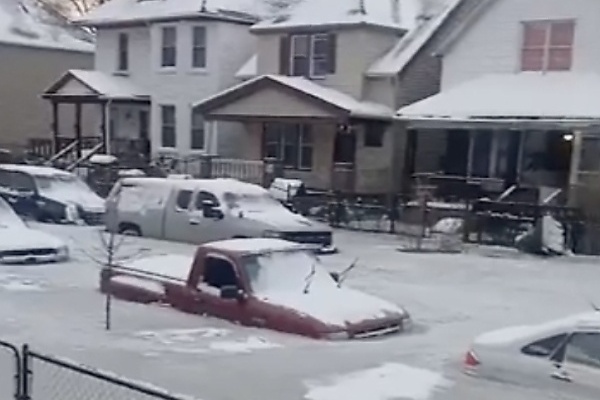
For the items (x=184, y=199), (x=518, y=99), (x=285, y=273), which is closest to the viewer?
(x=285, y=273)

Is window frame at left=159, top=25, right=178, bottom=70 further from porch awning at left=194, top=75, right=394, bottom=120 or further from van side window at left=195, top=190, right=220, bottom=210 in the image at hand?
van side window at left=195, top=190, right=220, bottom=210

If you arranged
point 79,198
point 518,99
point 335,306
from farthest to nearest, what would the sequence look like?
1. point 518,99
2. point 79,198
3. point 335,306

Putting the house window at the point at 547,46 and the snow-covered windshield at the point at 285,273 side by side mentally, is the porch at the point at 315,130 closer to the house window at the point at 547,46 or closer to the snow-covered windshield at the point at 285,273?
the house window at the point at 547,46

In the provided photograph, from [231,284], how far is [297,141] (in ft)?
71.8

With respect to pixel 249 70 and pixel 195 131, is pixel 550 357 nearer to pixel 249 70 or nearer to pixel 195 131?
pixel 249 70

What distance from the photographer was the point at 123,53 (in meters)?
42.2

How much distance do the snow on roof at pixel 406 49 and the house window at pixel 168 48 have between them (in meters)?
8.65

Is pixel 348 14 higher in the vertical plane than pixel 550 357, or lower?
higher

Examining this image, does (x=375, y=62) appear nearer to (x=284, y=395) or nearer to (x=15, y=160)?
(x=15, y=160)

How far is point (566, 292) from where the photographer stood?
18.2 m

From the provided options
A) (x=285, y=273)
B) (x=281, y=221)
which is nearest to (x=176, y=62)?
(x=281, y=221)

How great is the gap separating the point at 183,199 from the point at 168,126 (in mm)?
16401

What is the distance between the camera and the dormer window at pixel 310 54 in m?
35.2

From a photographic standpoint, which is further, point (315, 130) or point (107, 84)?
point (107, 84)
